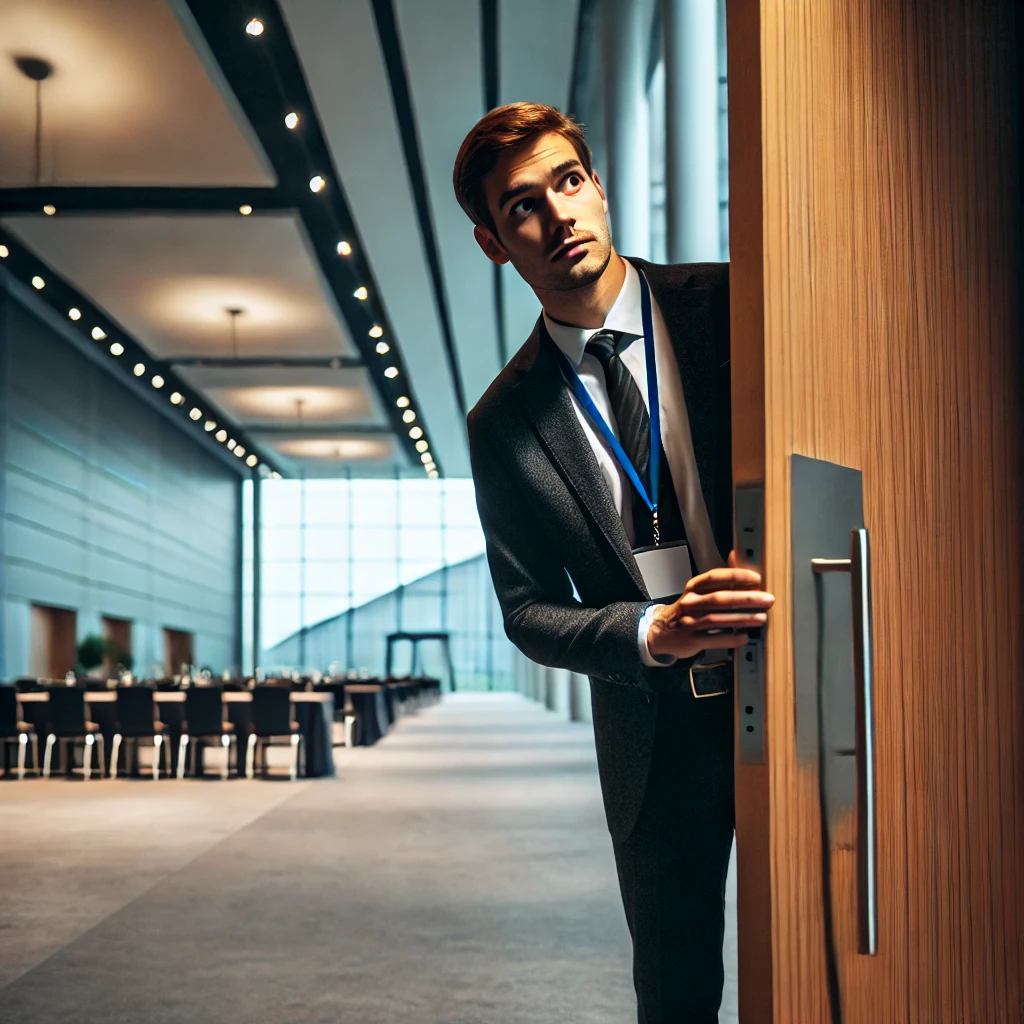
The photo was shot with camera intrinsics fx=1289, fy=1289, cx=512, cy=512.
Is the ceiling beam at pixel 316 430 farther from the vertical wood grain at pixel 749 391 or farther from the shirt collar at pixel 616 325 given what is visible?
the vertical wood grain at pixel 749 391

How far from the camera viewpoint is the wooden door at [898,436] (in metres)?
1.32

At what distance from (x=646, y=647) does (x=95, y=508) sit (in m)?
21.6

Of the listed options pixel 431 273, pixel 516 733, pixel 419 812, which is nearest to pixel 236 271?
pixel 431 273

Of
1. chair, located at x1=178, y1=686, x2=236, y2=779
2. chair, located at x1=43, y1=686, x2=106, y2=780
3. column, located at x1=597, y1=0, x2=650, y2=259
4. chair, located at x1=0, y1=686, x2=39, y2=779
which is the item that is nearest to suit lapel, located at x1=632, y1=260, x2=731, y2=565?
chair, located at x1=178, y1=686, x2=236, y2=779

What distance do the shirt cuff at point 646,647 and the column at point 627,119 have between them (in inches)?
408

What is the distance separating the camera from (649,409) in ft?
→ 5.51

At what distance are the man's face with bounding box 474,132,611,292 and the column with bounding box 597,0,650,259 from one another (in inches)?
393

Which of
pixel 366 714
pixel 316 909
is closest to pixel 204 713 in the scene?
pixel 366 714

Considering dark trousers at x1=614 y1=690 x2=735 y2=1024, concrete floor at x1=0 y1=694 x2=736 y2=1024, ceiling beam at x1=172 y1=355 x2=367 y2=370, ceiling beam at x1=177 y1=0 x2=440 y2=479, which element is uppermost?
ceiling beam at x1=177 y1=0 x2=440 y2=479

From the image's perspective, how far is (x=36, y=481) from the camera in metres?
18.9

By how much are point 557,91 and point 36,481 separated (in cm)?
1022

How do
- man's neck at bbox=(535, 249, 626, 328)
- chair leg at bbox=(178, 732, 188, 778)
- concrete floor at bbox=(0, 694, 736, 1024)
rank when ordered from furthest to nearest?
chair leg at bbox=(178, 732, 188, 778)
concrete floor at bbox=(0, 694, 736, 1024)
man's neck at bbox=(535, 249, 626, 328)

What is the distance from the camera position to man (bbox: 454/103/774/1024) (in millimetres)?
1636

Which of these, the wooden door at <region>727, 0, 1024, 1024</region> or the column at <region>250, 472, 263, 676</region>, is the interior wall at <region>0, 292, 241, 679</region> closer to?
the column at <region>250, 472, 263, 676</region>
